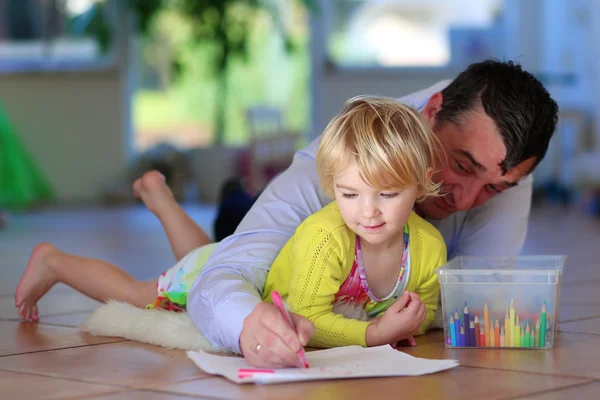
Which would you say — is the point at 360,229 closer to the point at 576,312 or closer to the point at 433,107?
the point at 433,107

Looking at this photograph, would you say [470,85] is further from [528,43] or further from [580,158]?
[528,43]

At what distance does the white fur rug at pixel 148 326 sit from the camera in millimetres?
1569

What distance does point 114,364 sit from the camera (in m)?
1.43

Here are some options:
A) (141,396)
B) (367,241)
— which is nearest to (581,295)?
(367,241)

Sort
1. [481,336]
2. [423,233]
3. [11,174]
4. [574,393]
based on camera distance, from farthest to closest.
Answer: [11,174] < [423,233] < [481,336] < [574,393]

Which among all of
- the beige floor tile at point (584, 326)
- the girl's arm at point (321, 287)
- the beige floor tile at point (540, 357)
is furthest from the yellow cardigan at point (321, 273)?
the beige floor tile at point (584, 326)

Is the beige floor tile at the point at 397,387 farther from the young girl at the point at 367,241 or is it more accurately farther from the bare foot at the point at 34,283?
the bare foot at the point at 34,283

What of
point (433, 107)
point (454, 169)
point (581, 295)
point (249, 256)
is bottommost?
point (581, 295)

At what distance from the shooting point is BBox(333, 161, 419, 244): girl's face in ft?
4.75

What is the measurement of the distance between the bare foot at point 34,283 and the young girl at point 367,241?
61 cm

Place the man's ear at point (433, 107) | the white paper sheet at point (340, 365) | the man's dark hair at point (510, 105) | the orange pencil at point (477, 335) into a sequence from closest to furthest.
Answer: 1. the white paper sheet at point (340, 365)
2. the orange pencil at point (477, 335)
3. the man's dark hair at point (510, 105)
4. the man's ear at point (433, 107)

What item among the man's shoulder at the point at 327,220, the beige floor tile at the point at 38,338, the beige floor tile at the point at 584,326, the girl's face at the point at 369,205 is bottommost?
the beige floor tile at the point at 584,326

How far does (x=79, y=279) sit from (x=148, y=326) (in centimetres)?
45

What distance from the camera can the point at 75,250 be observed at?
3568 mm
